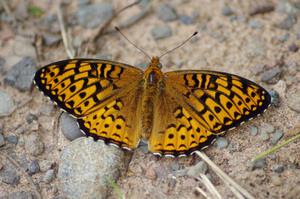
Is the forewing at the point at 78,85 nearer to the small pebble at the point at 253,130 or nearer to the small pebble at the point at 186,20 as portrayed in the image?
the small pebble at the point at 253,130

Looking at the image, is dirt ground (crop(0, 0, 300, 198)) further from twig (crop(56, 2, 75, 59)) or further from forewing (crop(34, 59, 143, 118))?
forewing (crop(34, 59, 143, 118))

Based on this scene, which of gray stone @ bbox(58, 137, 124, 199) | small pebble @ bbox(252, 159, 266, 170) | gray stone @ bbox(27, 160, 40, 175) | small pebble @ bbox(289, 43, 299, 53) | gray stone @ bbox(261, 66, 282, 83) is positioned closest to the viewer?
gray stone @ bbox(58, 137, 124, 199)

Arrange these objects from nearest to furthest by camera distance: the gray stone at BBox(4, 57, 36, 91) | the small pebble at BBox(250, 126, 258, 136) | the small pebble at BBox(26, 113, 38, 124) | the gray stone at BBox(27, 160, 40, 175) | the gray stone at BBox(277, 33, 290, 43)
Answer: the gray stone at BBox(27, 160, 40, 175) < the small pebble at BBox(250, 126, 258, 136) < the small pebble at BBox(26, 113, 38, 124) < the gray stone at BBox(4, 57, 36, 91) < the gray stone at BBox(277, 33, 290, 43)

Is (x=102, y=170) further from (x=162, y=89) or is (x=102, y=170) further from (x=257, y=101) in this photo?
(x=257, y=101)

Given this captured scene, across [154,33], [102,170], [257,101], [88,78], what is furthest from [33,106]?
[257,101]

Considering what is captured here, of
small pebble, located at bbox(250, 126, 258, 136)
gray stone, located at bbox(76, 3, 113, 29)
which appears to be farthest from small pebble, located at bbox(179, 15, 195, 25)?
small pebble, located at bbox(250, 126, 258, 136)

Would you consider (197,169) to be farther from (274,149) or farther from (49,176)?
(49,176)
